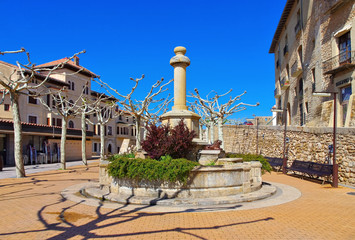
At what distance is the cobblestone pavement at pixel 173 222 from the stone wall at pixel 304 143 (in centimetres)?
581

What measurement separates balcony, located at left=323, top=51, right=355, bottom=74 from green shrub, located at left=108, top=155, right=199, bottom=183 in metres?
14.5

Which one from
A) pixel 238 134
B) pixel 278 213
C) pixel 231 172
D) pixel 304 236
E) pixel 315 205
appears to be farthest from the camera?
pixel 238 134

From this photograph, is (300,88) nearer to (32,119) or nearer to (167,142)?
(167,142)

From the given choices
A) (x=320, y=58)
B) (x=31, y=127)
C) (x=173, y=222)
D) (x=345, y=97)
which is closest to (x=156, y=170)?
(x=173, y=222)

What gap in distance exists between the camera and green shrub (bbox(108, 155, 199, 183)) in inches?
315

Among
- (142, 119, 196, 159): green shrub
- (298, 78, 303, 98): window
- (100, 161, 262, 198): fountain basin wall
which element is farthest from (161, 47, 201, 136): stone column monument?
(298, 78, 303, 98): window

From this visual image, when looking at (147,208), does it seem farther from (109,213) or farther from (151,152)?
(151,152)

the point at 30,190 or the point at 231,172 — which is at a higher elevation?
the point at 231,172

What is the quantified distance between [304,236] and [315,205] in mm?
3173

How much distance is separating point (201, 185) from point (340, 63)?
630 inches

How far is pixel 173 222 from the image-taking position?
243 inches

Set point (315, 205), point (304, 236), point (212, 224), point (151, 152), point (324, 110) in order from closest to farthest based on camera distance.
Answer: point (304, 236)
point (212, 224)
point (315, 205)
point (151, 152)
point (324, 110)

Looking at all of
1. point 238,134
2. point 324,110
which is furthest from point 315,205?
point 238,134

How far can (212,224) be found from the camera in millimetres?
5996
